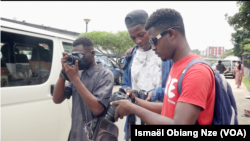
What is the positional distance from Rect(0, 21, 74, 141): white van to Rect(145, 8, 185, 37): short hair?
1.81 metres

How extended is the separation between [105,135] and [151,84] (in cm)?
69

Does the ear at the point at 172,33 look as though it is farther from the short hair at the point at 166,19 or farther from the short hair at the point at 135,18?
the short hair at the point at 135,18

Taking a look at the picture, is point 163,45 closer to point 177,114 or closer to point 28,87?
point 177,114

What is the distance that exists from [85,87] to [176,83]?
85cm

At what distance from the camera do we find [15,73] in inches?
99.1

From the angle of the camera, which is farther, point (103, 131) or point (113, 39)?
point (113, 39)

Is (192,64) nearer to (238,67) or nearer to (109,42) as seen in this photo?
(238,67)

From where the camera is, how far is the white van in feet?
7.70

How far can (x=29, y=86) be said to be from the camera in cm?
260

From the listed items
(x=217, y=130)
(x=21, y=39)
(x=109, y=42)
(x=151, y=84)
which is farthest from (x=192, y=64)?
(x=109, y=42)

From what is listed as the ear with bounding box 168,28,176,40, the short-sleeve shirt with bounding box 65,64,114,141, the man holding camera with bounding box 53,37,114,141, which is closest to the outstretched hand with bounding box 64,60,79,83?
the man holding camera with bounding box 53,37,114,141

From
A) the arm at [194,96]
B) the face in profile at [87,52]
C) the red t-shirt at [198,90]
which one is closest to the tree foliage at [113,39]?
the face in profile at [87,52]

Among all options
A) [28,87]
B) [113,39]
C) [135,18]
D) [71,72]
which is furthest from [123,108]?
[113,39]

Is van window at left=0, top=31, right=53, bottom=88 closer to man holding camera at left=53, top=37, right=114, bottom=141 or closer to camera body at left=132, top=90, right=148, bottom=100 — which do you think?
man holding camera at left=53, top=37, right=114, bottom=141
